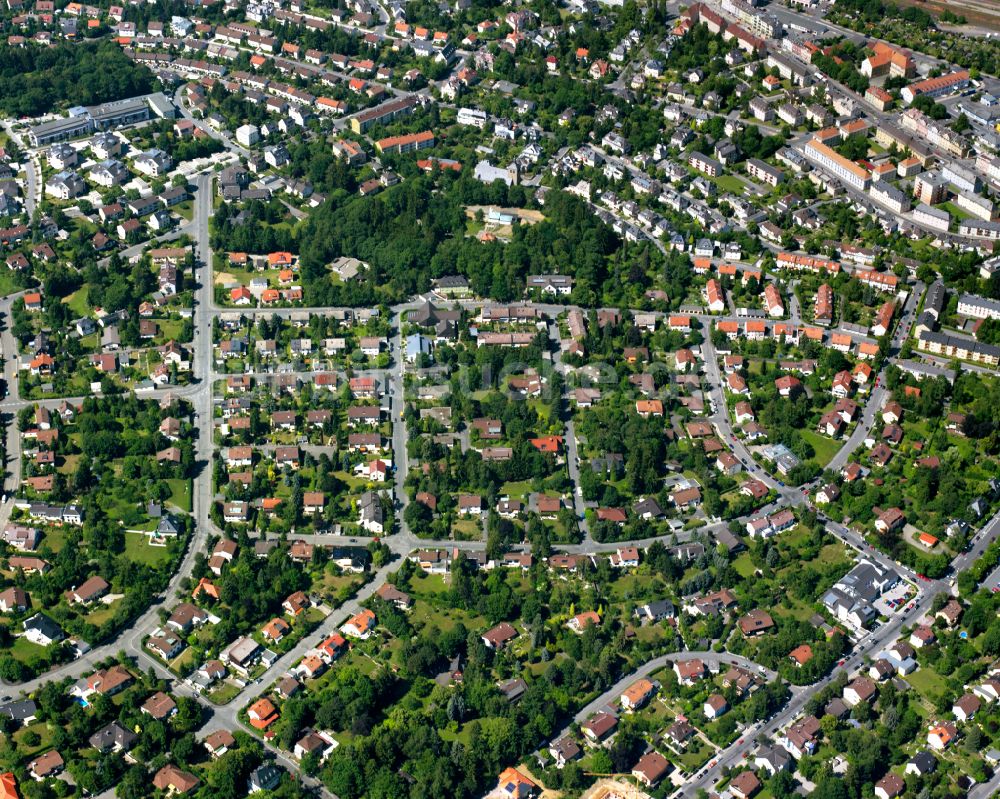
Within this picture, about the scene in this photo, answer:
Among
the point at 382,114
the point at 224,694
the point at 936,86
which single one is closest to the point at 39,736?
the point at 224,694

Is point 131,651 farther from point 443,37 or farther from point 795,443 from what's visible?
point 443,37

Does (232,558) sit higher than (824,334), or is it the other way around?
(824,334)

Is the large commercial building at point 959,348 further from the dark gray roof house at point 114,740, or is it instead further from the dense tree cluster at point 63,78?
the dense tree cluster at point 63,78

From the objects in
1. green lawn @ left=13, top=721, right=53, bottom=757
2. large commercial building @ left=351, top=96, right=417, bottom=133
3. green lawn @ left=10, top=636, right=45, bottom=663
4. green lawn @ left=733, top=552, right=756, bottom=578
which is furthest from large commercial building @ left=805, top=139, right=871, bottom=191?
green lawn @ left=13, top=721, right=53, bottom=757

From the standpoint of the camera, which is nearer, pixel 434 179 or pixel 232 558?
pixel 232 558

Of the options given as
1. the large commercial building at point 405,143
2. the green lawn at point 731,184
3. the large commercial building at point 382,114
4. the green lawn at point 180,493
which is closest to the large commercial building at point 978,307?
the green lawn at point 731,184

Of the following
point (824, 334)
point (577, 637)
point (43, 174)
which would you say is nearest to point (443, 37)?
point (43, 174)

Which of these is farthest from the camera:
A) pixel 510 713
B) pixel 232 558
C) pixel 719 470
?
pixel 719 470
